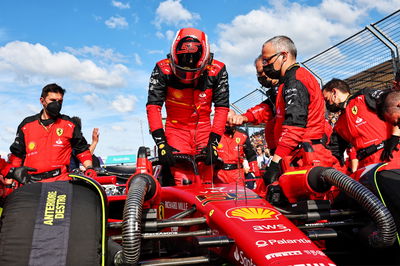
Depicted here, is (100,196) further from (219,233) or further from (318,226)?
(318,226)

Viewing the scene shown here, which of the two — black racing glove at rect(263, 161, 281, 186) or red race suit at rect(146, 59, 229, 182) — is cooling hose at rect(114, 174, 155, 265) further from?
red race suit at rect(146, 59, 229, 182)

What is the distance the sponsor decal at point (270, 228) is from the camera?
2.05 m

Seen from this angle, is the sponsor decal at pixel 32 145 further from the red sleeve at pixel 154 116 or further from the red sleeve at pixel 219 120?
the red sleeve at pixel 219 120

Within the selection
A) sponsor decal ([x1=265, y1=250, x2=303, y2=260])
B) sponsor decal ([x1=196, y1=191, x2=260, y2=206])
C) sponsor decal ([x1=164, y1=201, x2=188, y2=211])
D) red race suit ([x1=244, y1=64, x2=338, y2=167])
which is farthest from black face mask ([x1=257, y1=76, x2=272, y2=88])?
sponsor decal ([x1=265, y1=250, x2=303, y2=260])

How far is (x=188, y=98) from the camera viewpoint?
424 centimetres

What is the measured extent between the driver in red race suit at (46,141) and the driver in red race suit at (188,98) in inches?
66.2

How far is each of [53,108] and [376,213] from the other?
4581 millimetres

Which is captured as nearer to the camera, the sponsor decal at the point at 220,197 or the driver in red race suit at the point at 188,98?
the sponsor decal at the point at 220,197

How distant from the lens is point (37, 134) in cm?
537

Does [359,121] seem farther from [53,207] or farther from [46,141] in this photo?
[46,141]

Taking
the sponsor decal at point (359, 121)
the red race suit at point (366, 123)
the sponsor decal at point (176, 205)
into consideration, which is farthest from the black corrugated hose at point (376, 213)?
the sponsor decal at point (359, 121)

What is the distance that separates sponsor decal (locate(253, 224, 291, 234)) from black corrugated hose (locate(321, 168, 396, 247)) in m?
0.51

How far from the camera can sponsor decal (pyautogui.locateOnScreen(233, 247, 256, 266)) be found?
1.88 metres

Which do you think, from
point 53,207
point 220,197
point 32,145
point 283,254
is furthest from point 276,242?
point 32,145
